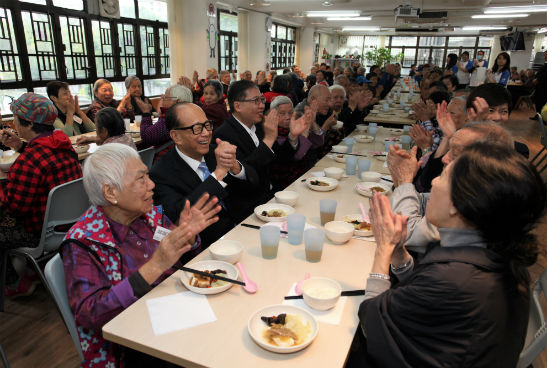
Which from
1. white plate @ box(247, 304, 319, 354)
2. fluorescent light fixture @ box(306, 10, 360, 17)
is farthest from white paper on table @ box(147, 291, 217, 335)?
fluorescent light fixture @ box(306, 10, 360, 17)

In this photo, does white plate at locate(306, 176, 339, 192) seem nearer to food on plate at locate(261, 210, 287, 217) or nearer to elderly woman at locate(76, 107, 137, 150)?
food on plate at locate(261, 210, 287, 217)

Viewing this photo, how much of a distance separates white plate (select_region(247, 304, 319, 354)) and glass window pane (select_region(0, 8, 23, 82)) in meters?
5.64

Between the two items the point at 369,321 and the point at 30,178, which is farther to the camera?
the point at 30,178

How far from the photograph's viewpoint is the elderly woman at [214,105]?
436 cm

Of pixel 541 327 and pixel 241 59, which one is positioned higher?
pixel 241 59

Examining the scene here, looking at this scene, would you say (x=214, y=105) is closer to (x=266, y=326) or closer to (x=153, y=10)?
(x=266, y=326)

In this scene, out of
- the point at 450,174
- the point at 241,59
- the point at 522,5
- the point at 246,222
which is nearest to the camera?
the point at 450,174

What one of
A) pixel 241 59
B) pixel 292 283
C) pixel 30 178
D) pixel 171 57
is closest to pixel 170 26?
pixel 171 57

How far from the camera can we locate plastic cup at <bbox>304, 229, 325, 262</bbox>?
154 cm

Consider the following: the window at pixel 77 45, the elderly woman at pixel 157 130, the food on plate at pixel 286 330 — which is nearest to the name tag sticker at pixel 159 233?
the food on plate at pixel 286 330

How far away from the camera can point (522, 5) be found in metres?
8.73

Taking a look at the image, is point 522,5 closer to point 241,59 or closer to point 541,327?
point 241,59

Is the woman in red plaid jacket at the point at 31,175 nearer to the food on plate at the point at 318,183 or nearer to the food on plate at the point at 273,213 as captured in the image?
the food on plate at the point at 273,213

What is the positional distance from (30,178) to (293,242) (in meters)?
1.75
